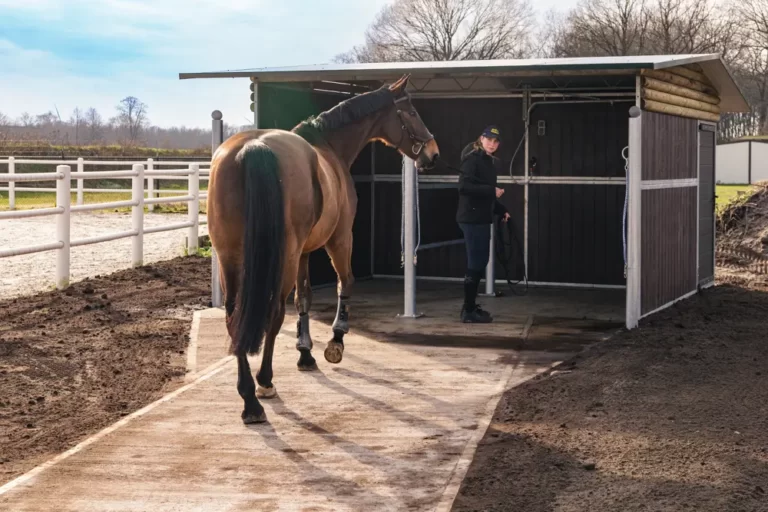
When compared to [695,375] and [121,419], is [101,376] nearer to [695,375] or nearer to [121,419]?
[121,419]

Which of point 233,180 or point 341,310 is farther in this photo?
point 341,310

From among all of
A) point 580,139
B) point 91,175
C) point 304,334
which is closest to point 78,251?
point 91,175

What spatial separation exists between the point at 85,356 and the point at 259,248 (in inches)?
112

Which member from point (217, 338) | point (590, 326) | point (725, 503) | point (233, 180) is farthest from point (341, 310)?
point (725, 503)

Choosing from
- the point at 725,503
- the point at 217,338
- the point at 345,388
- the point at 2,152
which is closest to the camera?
the point at 725,503

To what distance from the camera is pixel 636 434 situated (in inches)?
215

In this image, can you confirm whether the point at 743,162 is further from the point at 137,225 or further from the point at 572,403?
the point at 572,403

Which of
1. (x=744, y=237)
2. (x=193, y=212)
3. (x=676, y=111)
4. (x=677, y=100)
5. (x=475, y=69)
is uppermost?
(x=475, y=69)

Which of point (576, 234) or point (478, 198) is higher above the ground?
point (478, 198)

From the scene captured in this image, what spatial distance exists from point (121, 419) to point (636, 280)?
187 inches

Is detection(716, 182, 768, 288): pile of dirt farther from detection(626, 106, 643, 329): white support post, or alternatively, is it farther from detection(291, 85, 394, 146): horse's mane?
detection(291, 85, 394, 146): horse's mane

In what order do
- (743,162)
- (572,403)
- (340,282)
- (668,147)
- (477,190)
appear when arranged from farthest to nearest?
(743,162) < (668,147) < (477,190) < (340,282) < (572,403)

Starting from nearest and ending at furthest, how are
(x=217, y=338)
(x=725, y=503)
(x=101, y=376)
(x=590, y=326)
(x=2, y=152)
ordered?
(x=725, y=503), (x=101, y=376), (x=217, y=338), (x=590, y=326), (x=2, y=152)

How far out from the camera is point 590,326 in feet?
30.2
